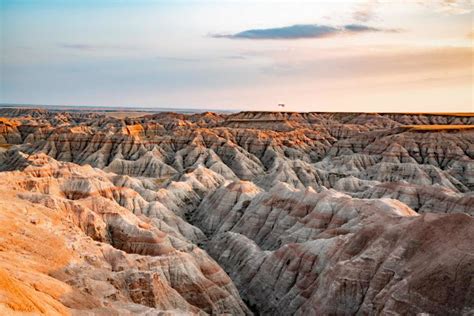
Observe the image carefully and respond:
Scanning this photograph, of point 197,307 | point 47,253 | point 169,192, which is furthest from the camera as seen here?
point 169,192

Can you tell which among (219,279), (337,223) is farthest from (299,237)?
(219,279)

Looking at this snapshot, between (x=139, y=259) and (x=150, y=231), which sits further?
(x=150, y=231)

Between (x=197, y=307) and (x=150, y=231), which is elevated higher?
(x=150, y=231)

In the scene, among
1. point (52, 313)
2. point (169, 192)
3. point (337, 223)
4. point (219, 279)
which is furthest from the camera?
point (169, 192)

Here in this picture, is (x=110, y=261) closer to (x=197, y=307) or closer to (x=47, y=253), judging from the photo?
(x=47, y=253)

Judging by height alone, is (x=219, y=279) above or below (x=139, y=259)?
below

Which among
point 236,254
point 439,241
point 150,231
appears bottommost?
point 236,254

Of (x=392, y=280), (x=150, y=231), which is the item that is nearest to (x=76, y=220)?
(x=150, y=231)

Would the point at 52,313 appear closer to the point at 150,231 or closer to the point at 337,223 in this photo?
the point at 150,231

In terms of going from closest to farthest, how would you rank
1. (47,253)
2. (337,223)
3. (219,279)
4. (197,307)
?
(47,253), (197,307), (219,279), (337,223)
